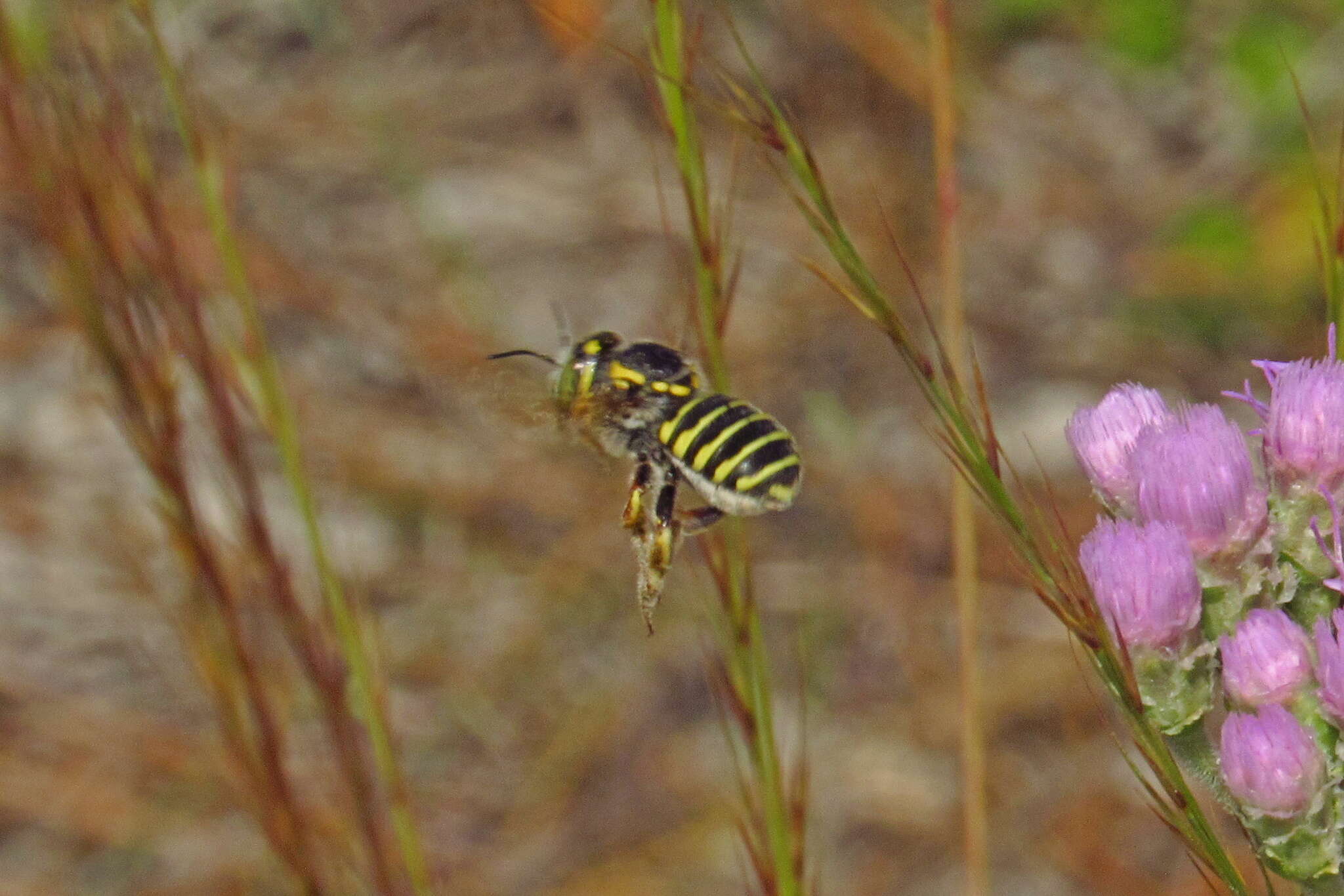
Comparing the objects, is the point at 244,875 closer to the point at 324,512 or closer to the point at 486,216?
the point at 324,512

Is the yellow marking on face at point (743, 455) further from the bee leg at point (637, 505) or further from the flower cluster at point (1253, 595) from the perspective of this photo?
the flower cluster at point (1253, 595)

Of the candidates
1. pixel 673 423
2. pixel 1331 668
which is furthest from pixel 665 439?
pixel 1331 668

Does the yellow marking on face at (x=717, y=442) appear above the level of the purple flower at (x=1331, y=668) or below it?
above

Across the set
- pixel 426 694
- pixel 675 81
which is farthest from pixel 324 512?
pixel 675 81

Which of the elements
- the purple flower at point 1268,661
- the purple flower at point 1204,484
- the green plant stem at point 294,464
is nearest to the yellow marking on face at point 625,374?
the green plant stem at point 294,464

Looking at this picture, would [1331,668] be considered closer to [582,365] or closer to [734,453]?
[734,453]
